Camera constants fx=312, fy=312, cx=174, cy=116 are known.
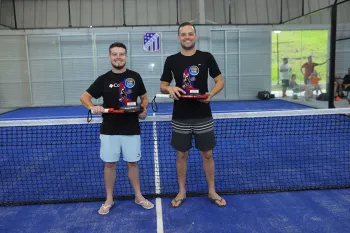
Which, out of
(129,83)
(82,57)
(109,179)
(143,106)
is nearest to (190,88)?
(143,106)

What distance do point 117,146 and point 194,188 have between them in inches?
55.4

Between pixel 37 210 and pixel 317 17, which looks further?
pixel 317 17

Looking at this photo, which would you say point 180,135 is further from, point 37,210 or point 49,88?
point 49,88

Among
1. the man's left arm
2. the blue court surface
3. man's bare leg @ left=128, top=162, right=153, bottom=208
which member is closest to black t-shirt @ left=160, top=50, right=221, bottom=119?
the man's left arm

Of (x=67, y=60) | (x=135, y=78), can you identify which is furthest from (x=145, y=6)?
(x=135, y=78)

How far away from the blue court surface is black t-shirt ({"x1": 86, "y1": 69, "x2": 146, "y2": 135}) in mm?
1025

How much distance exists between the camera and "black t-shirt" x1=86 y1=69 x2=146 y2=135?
3561 millimetres

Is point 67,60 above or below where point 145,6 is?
below

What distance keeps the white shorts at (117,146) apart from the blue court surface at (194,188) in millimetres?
679

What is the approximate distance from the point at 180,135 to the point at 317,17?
1342cm

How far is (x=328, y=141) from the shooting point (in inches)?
278

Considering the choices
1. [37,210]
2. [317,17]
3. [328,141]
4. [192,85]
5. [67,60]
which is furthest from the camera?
[67,60]

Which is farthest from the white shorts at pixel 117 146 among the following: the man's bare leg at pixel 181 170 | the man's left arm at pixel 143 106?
the man's bare leg at pixel 181 170

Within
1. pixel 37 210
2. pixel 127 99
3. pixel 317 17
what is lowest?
pixel 37 210
